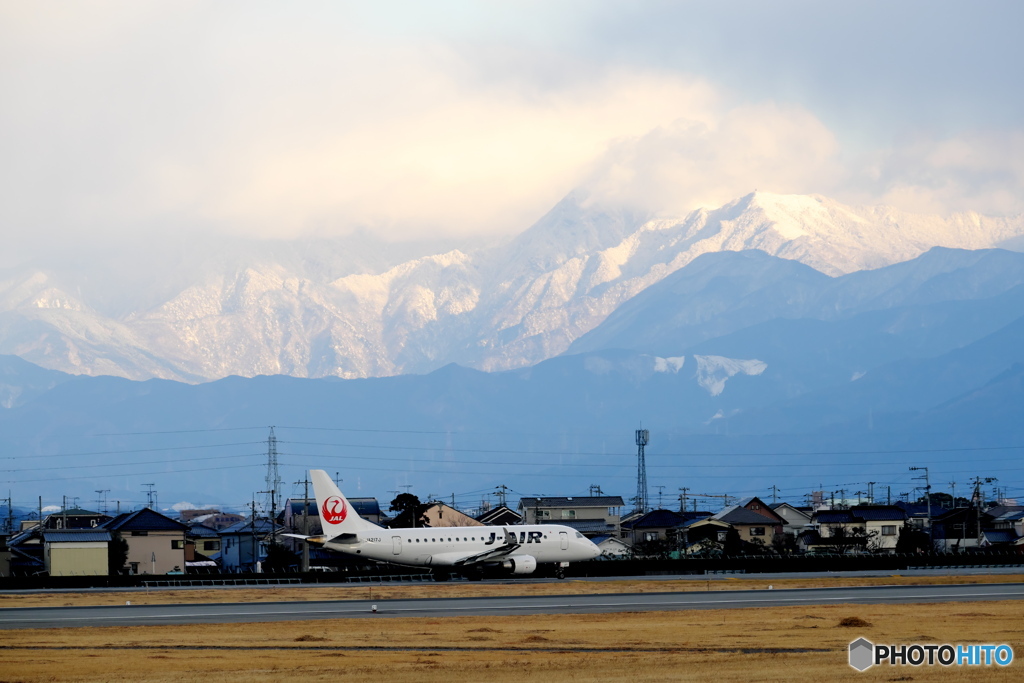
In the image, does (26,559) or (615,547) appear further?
(615,547)

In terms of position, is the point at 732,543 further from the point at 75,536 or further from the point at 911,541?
the point at 75,536

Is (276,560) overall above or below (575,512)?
below

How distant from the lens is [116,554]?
12781 cm

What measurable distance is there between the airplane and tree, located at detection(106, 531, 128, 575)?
47.0 meters

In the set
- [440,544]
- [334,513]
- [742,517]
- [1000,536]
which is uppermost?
[334,513]

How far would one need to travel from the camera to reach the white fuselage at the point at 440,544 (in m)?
86.1

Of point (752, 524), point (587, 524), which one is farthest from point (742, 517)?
point (587, 524)

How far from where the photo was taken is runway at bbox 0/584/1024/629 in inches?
2248

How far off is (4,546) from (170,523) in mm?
17271

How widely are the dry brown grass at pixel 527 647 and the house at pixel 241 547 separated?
11463 cm

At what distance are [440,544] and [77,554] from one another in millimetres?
50756

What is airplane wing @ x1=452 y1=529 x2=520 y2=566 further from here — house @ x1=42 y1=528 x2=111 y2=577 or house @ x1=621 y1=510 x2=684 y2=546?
house @ x1=621 y1=510 x2=684 y2=546

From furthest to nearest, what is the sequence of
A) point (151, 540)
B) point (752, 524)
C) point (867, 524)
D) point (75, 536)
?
point (867, 524) → point (752, 524) → point (151, 540) → point (75, 536)

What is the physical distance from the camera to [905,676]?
→ 35.3m
